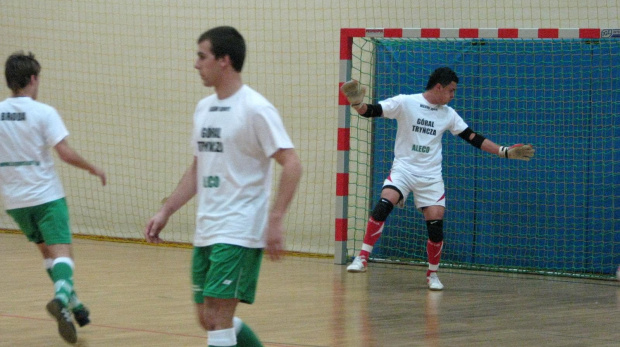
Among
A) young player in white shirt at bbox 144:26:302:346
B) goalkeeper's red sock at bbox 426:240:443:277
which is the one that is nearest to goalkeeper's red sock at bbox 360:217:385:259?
goalkeeper's red sock at bbox 426:240:443:277

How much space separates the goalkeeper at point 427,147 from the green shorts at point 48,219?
3292 mm

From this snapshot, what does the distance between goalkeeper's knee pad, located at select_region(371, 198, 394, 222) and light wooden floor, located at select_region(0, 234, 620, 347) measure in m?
0.58

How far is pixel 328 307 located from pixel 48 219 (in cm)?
230

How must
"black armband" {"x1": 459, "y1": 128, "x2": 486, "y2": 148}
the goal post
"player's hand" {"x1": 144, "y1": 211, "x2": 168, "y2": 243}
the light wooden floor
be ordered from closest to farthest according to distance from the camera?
"player's hand" {"x1": 144, "y1": 211, "x2": 168, "y2": 243} → the light wooden floor → "black armband" {"x1": 459, "y1": 128, "x2": 486, "y2": 148} → the goal post

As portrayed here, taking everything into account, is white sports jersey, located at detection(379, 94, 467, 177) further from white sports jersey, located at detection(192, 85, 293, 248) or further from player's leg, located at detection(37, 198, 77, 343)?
white sports jersey, located at detection(192, 85, 293, 248)

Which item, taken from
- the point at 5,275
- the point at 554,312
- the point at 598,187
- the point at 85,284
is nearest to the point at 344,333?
the point at 554,312

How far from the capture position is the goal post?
30.3 feet

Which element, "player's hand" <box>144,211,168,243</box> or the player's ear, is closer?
the player's ear

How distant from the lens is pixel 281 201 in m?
3.70

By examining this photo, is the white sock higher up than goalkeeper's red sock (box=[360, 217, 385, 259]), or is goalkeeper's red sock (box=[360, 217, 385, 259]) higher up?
the white sock

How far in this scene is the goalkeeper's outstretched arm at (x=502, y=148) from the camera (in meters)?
8.16

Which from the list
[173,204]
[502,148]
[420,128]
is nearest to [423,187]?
[420,128]

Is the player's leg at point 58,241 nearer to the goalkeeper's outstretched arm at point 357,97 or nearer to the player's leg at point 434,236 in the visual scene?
the goalkeeper's outstretched arm at point 357,97

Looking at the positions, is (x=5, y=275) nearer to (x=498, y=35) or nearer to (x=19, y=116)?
(x=19, y=116)
